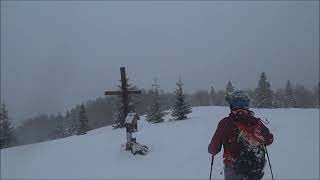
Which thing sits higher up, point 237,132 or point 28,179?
point 237,132

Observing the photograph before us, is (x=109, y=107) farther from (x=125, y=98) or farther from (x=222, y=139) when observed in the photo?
(x=222, y=139)

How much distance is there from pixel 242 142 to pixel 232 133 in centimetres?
19

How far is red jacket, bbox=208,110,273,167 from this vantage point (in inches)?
226

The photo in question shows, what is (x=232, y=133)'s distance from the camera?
576 centimetres

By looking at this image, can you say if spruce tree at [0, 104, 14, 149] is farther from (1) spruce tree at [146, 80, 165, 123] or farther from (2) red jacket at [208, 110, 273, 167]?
(2) red jacket at [208, 110, 273, 167]

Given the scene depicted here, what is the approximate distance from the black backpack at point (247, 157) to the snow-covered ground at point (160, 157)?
796 cm

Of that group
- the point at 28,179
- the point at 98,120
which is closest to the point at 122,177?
the point at 28,179

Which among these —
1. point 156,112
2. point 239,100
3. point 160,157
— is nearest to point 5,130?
point 156,112

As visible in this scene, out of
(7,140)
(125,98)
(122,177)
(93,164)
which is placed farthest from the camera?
(7,140)

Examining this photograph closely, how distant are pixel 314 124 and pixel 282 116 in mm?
3802

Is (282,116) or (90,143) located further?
(282,116)

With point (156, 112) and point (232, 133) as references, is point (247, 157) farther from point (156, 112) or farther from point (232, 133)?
point (156, 112)

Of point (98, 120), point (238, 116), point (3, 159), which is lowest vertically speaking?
point (98, 120)

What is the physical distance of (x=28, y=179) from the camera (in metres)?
16.0
